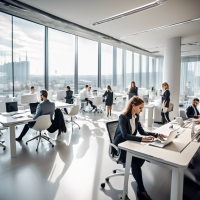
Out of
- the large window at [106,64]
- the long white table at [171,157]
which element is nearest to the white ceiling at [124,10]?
the long white table at [171,157]

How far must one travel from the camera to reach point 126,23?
5.77m

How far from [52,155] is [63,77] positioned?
19.8 feet

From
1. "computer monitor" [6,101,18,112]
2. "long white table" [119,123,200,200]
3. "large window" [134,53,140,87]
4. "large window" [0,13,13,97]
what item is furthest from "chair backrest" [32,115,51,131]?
"large window" [134,53,140,87]

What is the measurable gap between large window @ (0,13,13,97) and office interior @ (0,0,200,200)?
0.04 metres

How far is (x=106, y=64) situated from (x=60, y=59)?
360 cm

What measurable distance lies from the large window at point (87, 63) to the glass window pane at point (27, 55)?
2.38 m

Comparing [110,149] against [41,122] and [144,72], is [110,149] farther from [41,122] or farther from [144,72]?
[144,72]

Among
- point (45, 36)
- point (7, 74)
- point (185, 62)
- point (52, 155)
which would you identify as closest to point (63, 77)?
point (45, 36)

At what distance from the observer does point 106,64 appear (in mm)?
11625

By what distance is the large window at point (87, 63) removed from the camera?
10008mm

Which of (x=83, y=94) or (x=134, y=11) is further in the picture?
A: (x=83, y=94)

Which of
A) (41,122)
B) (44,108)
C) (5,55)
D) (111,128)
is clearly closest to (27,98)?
(5,55)

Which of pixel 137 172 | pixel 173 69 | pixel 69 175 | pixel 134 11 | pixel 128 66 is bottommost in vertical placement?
pixel 69 175

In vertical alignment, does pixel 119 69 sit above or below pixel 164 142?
above
